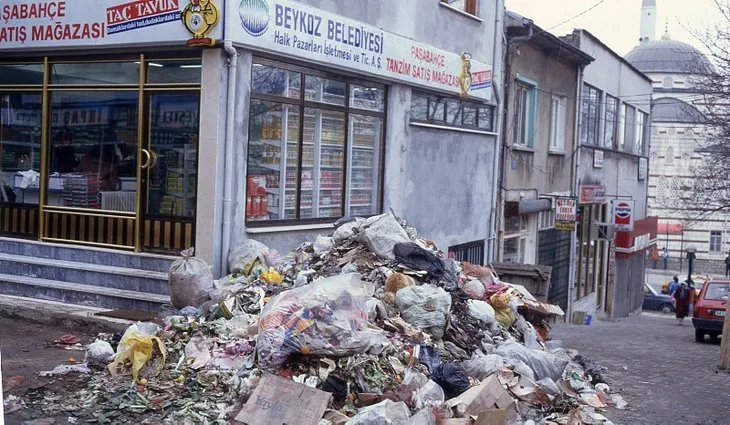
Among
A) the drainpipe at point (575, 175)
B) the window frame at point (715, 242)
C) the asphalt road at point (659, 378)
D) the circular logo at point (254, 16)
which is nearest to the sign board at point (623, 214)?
the drainpipe at point (575, 175)

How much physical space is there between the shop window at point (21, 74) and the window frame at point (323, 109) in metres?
3.36

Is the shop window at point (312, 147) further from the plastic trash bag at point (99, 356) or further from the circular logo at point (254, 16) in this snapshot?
the plastic trash bag at point (99, 356)

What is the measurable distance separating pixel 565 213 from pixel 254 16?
512 inches

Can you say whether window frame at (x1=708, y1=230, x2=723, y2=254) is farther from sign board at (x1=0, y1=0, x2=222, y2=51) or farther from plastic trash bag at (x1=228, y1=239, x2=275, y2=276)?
sign board at (x1=0, y1=0, x2=222, y2=51)

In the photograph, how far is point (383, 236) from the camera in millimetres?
10305

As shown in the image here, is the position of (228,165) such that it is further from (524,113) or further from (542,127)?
(542,127)

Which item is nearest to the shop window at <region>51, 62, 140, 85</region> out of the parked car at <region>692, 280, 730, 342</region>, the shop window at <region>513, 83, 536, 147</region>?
the shop window at <region>513, 83, 536, 147</region>

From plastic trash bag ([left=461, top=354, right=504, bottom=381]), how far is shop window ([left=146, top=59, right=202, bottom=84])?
4.73 metres

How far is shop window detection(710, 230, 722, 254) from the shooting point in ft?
193

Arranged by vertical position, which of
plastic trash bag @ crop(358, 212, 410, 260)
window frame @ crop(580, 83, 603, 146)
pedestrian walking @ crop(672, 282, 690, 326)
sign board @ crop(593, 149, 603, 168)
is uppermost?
window frame @ crop(580, 83, 603, 146)

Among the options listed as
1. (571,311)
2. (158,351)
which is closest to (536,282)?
(158,351)

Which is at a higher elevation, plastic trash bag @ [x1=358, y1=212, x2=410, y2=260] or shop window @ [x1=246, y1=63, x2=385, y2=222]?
shop window @ [x1=246, y1=63, x2=385, y2=222]

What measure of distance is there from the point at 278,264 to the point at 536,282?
16.4ft

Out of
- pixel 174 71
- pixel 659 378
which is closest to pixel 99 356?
pixel 174 71
